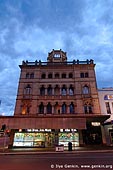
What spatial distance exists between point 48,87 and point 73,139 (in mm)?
11833

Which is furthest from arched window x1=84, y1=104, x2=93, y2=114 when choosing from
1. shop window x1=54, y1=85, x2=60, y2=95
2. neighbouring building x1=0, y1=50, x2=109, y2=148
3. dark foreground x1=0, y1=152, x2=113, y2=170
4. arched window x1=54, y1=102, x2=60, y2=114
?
dark foreground x1=0, y1=152, x2=113, y2=170

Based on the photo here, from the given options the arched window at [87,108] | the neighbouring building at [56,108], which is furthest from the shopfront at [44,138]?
the arched window at [87,108]

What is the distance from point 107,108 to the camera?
29625mm

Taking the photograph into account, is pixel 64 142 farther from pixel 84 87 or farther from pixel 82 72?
pixel 82 72

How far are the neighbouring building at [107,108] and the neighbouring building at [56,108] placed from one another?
1181 mm

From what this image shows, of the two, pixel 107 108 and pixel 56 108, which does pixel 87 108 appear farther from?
pixel 56 108

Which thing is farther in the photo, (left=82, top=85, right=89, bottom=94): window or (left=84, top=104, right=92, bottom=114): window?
(left=82, top=85, right=89, bottom=94): window

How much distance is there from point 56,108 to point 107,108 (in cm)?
1095

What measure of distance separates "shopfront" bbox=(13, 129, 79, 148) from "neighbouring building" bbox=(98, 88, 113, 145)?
614 cm

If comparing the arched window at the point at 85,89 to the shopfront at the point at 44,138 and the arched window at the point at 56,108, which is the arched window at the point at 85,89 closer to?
the arched window at the point at 56,108

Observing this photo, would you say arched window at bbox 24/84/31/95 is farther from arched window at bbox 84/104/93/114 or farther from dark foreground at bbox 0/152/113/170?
dark foreground at bbox 0/152/113/170

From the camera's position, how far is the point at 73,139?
2655cm

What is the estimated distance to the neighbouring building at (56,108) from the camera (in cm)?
2444

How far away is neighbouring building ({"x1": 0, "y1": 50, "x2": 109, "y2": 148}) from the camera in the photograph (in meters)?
24.4
